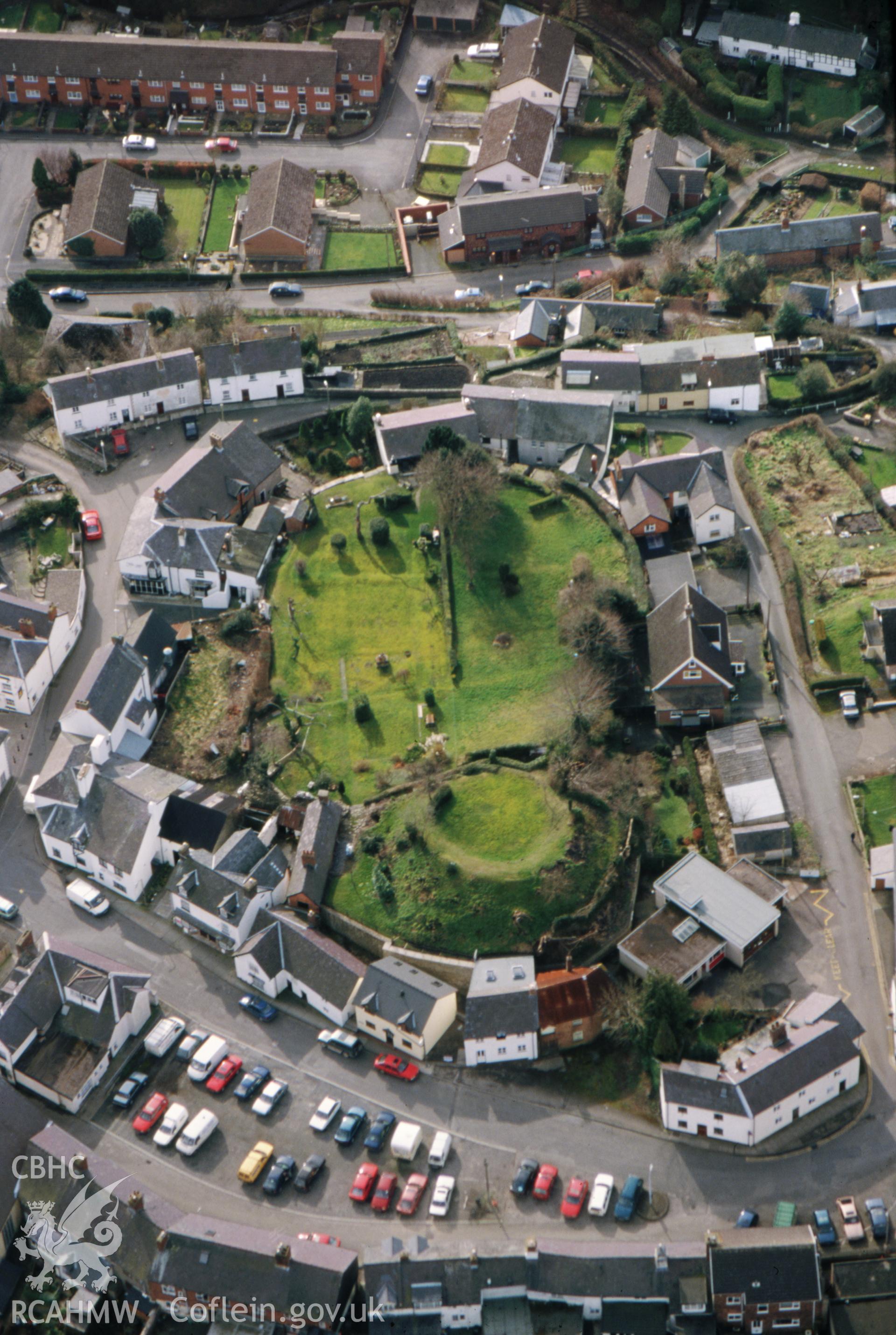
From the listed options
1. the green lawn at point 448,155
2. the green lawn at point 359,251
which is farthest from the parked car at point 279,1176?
the green lawn at point 448,155

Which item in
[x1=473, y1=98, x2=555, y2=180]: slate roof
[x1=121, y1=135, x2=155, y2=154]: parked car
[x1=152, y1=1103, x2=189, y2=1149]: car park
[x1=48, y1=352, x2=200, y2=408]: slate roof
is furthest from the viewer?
[x1=121, y1=135, x2=155, y2=154]: parked car

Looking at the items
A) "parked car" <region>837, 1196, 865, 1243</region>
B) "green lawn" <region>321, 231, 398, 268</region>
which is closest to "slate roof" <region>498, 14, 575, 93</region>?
"green lawn" <region>321, 231, 398, 268</region>

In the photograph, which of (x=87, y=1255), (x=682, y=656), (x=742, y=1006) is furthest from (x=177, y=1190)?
(x=682, y=656)

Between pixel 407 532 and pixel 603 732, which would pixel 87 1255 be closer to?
pixel 603 732

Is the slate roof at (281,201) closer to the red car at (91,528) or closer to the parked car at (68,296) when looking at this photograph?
the parked car at (68,296)

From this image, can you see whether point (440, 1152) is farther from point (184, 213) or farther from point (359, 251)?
point (184, 213)

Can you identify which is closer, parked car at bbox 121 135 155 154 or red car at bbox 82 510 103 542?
red car at bbox 82 510 103 542

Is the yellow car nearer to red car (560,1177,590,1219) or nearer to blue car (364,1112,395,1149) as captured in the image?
blue car (364,1112,395,1149)

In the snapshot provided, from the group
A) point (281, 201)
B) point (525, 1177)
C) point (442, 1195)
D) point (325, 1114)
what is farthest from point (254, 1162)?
point (281, 201)
